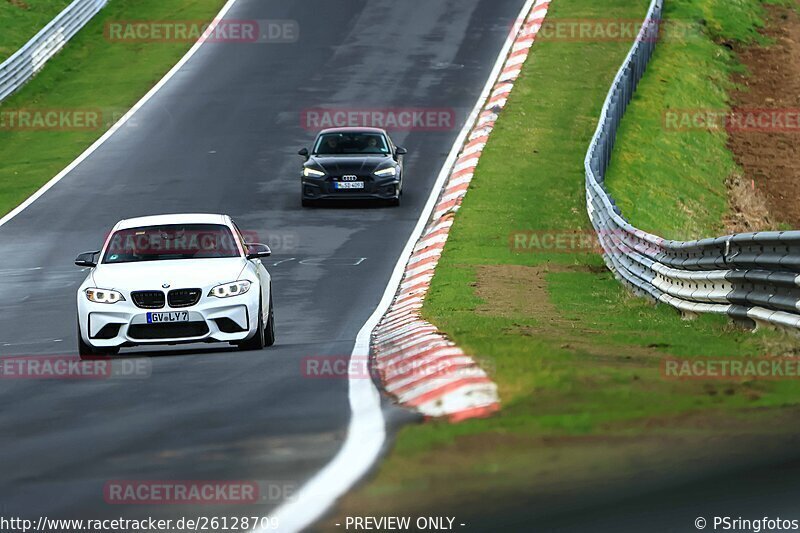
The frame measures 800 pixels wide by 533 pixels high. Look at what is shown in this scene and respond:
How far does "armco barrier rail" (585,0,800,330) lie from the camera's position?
13.6 metres

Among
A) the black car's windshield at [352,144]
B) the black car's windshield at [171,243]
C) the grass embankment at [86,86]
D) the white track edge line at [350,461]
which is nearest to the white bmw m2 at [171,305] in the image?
the black car's windshield at [171,243]

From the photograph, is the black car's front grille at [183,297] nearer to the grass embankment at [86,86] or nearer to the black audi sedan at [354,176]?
the black audi sedan at [354,176]

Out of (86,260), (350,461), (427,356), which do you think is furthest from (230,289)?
(350,461)

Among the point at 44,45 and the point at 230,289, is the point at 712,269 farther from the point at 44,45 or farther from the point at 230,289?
the point at 44,45

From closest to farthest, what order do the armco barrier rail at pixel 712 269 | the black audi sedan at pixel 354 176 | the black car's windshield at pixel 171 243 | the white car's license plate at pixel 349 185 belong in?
the armco barrier rail at pixel 712 269 < the black car's windshield at pixel 171 243 < the black audi sedan at pixel 354 176 < the white car's license plate at pixel 349 185

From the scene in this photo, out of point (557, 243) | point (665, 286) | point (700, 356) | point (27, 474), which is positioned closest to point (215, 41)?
point (557, 243)

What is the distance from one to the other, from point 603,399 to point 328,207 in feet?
71.7

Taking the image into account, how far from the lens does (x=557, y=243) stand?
26609mm

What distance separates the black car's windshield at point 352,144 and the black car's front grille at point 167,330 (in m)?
16.2

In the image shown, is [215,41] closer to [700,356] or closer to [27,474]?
[700,356]

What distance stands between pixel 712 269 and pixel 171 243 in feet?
18.6

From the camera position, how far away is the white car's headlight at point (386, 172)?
30531 mm

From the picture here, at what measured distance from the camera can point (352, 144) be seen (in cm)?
3169

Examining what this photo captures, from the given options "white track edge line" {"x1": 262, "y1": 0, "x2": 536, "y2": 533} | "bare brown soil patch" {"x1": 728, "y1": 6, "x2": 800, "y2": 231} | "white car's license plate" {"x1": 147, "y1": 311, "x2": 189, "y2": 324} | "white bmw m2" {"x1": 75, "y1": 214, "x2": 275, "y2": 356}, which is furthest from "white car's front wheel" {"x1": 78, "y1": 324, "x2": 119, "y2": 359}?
"bare brown soil patch" {"x1": 728, "y1": 6, "x2": 800, "y2": 231}
